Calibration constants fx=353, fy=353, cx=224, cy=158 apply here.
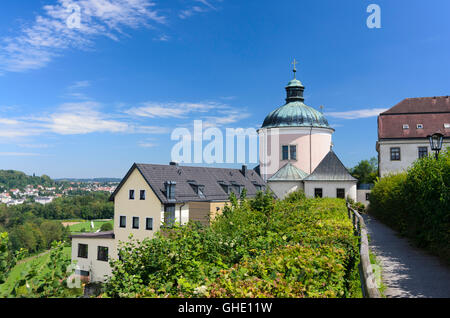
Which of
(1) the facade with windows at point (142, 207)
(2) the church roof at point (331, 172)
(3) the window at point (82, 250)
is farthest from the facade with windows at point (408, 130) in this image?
(3) the window at point (82, 250)

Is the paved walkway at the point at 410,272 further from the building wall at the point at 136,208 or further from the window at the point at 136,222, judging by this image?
the window at the point at 136,222

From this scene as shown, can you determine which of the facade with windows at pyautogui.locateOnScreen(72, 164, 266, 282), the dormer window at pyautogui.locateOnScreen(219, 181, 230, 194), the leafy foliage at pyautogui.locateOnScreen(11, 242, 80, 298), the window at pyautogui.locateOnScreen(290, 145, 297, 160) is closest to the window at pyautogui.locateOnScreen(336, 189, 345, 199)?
the window at pyautogui.locateOnScreen(290, 145, 297, 160)

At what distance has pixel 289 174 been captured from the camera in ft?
122

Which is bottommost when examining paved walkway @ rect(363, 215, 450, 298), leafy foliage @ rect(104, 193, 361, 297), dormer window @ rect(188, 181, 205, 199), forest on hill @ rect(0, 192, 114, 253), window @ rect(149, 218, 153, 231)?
forest on hill @ rect(0, 192, 114, 253)

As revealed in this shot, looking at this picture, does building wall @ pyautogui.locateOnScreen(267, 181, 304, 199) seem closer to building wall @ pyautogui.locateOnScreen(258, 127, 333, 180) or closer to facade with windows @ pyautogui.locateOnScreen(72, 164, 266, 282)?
building wall @ pyautogui.locateOnScreen(258, 127, 333, 180)

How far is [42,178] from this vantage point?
167000 mm

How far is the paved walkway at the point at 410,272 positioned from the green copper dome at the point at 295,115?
90.0ft

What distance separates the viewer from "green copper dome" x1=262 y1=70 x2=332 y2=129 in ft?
129

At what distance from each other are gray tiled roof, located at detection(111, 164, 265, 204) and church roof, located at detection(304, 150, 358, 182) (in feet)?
21.6

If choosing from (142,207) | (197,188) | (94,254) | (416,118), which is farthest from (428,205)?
(416,118)

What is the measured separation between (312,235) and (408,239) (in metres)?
8.93
